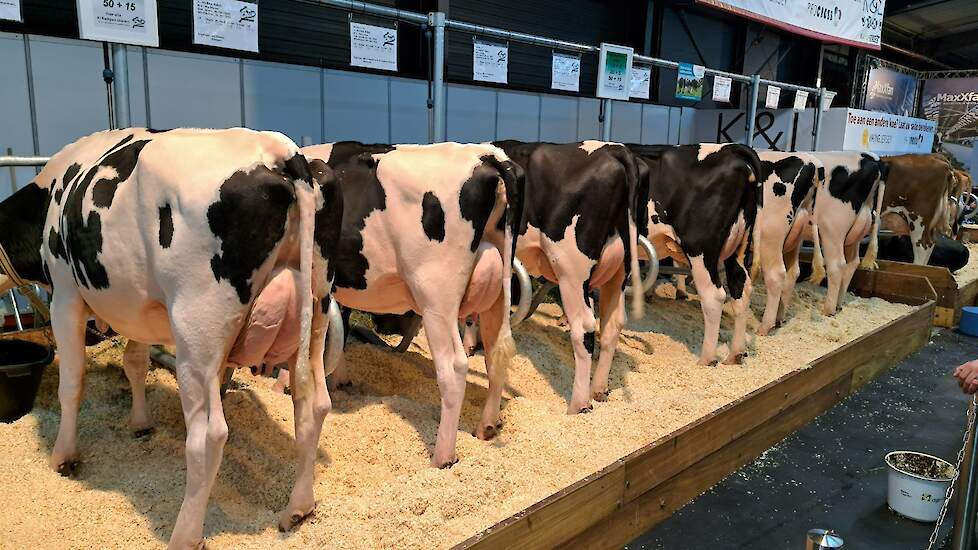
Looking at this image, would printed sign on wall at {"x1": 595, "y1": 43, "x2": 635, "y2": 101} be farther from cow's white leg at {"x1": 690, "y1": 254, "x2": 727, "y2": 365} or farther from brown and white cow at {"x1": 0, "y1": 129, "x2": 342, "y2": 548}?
brown and white cow at {"x1": 0, "y1": 129, "x2": 342, "y2": 548}

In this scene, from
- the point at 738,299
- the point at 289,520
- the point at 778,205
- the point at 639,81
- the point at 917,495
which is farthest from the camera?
the point at 639,81

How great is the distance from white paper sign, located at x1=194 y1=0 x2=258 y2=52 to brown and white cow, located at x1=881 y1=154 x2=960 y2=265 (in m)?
7.75

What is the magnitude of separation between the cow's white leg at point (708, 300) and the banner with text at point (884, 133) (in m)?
5.63

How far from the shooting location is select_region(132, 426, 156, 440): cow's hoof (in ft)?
10.5

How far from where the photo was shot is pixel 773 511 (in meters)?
3.35

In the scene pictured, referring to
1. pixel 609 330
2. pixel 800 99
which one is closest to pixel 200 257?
pixel 609 330

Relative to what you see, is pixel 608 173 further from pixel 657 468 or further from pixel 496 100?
pixel 496 100

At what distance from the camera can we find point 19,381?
306cm

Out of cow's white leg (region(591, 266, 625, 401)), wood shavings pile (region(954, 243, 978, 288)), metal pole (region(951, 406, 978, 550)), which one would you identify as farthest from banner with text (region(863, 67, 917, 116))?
metal pole (region(951, 406, 978, 550))

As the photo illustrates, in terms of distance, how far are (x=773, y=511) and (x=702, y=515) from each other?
1.24 feet

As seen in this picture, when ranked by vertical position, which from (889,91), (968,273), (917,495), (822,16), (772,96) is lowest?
(917,495)

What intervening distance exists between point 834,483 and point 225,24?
4.18m

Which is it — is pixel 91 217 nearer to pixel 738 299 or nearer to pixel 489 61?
pixel 489 61

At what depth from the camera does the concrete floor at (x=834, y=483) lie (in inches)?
124
